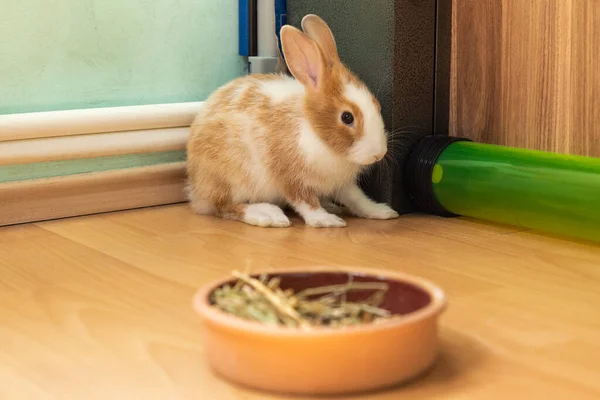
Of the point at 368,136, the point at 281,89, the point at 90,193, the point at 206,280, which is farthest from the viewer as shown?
the point at 90,193

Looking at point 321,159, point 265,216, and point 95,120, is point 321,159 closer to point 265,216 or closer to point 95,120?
point 265,216

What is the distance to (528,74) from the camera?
1.86 meters

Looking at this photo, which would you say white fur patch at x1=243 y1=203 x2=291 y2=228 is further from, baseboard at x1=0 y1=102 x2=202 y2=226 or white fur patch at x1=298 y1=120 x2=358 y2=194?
baseboard at x1=0 y1=102 x2=202 y2=226

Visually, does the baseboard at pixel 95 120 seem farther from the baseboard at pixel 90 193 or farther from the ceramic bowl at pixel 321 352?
the ceramic bowl at pixel 321 352

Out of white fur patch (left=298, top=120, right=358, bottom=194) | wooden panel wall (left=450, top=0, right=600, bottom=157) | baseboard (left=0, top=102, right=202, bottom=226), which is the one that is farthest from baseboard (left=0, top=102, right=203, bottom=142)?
wooden panel wall (left=450, top=0, right=600, bottom=157)

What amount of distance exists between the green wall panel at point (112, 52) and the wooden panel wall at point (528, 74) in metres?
0.62

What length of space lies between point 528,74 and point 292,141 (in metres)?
0.51

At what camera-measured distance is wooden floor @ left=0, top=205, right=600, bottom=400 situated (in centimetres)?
104

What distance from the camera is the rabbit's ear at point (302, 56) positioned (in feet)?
5.97

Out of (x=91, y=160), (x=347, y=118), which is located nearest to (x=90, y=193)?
(x=91, y=160)

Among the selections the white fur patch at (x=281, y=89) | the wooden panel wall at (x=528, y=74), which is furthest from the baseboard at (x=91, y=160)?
the wooden panel wall at (x=528, y=74)

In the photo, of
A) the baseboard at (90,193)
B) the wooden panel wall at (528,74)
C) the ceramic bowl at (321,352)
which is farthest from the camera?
the baseboard at (90,193)

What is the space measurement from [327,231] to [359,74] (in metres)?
0.40

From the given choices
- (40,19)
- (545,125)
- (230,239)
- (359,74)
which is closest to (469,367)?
(230,239)
